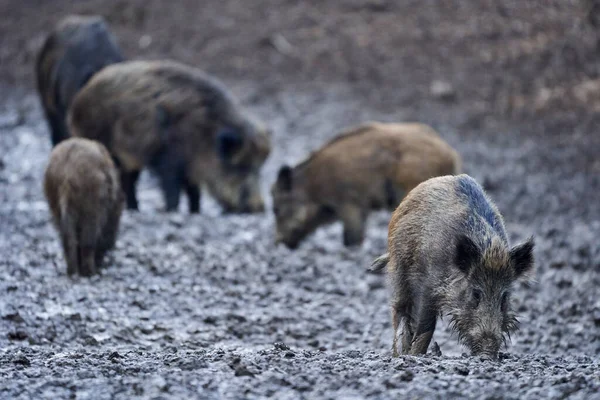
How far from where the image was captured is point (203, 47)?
18.1m

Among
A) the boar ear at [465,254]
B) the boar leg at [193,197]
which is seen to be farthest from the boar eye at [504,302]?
the boar leg at [193,197]

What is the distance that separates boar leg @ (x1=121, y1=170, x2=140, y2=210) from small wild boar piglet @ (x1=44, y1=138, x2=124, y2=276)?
2902 millimetres

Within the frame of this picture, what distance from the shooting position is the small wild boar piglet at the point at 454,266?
4.62m

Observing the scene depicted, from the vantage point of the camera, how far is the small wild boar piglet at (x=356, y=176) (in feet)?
29.2

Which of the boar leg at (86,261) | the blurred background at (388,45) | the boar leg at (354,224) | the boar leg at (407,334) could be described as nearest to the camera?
the boar leg at (407,334)

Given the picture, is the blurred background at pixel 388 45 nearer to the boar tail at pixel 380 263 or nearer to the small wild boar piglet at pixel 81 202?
the small wild boar piglet at pixel 81 202

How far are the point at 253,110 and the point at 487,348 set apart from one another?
11221 mm

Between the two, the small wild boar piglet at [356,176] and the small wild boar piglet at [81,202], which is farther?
the small wild boar piglet at [356,176]

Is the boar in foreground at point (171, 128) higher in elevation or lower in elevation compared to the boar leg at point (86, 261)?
lower

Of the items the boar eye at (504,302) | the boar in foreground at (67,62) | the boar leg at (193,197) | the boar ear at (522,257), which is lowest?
the boar leg at (193,197)

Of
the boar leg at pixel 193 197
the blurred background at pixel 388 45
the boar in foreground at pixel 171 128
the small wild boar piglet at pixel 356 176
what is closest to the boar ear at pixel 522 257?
the small wild boar piglet at pixel 356 176

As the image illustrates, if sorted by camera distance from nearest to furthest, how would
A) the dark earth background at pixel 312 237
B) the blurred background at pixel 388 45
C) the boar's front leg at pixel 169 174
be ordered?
the dark earth background at pixel 312 237
the boar's front leg at pixel 169 174
the blurred background at pixel 388 45

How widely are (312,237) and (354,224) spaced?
46.2 inches

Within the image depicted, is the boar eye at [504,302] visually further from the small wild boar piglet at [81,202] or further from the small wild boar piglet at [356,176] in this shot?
the small wild boar piglet at [356,176]
